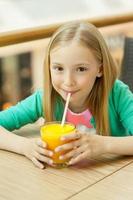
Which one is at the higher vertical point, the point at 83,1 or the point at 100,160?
the point at 83,1

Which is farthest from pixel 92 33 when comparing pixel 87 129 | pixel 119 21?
pixel 119 21

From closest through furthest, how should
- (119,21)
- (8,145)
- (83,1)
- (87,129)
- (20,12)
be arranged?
1. (8,145)
2. (87,129)
3. (119,21)
4. (20,12)
5. (83,1)

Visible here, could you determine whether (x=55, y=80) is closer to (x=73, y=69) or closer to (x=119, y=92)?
(x=73, y=69)

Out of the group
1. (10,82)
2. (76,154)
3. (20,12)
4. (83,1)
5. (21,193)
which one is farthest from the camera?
(10,82)

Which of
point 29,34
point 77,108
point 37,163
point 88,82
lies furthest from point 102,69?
point 29,34

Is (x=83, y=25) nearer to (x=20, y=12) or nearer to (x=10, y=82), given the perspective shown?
(x=20, y=12)

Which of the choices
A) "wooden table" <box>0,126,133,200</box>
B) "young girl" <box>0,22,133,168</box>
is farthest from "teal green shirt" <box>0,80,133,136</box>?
"wooden table" <box>0,126,133,200</box>

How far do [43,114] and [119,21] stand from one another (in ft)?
3.32

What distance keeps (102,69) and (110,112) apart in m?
0.19

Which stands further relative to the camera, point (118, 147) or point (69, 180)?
point (118, 147)

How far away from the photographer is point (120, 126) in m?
1.56

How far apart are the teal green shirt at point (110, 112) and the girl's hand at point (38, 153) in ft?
0.78

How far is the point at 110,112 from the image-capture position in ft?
4.94

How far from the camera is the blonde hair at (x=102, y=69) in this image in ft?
4.37
